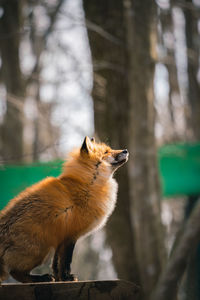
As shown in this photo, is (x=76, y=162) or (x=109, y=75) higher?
(x=109, y=75)

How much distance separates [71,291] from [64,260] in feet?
3.02

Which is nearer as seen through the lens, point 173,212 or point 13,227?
Result: point 13,227

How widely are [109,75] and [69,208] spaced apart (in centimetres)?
503

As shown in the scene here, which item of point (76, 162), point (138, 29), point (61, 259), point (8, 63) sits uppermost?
point (8, 63)

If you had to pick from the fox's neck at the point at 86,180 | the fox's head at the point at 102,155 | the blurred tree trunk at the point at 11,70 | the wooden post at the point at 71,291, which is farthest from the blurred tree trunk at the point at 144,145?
the blurred tree trunk at the point at 11,70

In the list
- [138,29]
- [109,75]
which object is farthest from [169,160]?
[138,29]

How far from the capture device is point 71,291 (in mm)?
4031

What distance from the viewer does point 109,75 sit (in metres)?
9.42

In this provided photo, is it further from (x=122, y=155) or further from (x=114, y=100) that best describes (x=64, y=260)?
(x=114, y=100)

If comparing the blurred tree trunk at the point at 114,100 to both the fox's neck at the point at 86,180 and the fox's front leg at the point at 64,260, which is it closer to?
the fox's neck at the point at 86,180

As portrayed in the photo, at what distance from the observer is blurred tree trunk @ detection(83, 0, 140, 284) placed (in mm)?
9008

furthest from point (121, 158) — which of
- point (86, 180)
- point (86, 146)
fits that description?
point (86, 180)

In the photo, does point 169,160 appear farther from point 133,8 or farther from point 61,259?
point 61,259

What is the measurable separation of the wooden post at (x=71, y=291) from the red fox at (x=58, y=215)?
60 cm
